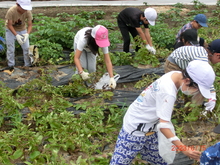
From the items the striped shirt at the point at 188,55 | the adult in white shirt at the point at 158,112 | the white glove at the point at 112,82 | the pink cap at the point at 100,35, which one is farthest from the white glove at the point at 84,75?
the adult in white shirt at the point at 158,112

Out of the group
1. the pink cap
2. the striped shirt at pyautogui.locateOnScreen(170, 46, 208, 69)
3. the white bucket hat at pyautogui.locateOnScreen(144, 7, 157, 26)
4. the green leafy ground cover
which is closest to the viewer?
the green leafy ground cover

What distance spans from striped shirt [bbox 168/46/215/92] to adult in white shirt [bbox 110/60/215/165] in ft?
3.29

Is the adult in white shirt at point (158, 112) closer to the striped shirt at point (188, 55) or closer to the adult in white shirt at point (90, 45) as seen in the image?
the striped shirt at point (188, 55)

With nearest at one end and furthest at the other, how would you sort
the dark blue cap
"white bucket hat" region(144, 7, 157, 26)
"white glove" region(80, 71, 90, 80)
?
"white glove" region(80, 71, 90, 80) → the dark blue cap → "white bucket hat" region(144, 7, 157, 26)

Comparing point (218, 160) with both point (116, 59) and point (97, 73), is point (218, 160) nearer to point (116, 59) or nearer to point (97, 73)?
point (97, 73)

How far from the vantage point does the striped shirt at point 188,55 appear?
288 centimetres

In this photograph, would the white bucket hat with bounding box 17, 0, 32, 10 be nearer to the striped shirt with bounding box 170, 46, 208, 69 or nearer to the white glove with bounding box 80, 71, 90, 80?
the white glove with bounding box 80, 71, 90, 80

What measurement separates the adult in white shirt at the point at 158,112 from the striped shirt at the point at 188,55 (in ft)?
3.29

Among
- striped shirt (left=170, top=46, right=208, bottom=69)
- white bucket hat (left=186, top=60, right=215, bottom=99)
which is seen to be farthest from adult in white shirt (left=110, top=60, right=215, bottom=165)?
striped shirt (left=170, top=46, right=208, bottom=69)

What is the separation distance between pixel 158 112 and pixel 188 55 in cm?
133

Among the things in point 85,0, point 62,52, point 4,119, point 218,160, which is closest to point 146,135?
point 218,160

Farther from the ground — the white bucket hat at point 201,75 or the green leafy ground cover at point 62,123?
the white bucket hat at point 201,75

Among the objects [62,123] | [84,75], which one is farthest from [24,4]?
[62,123]

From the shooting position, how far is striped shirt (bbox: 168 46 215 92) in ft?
9.46
